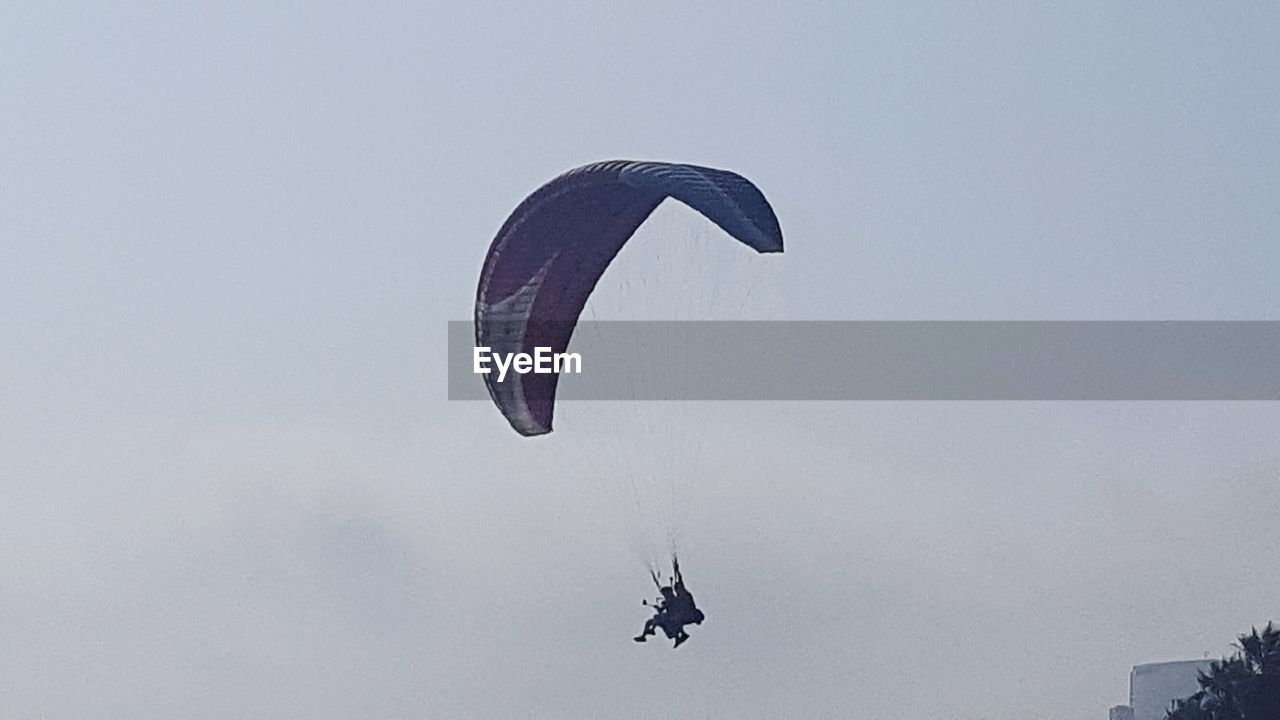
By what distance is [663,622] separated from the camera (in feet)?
109

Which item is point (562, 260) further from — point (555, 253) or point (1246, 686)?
point (1246, 686)

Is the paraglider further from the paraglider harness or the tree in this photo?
the tree

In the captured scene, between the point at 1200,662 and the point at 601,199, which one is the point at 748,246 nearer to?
the point at 601,199

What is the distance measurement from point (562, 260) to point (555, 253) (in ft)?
0.73

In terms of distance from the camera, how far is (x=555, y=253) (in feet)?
116

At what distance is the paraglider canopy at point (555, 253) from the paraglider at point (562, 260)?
13 mm

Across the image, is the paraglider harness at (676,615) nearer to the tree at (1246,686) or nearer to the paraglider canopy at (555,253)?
the paraglider canopy at (555,253)

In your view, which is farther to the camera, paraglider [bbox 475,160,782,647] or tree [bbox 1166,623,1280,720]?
tree [bbox 1166,623,1280,720]

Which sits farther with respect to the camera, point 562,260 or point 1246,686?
point 1246,686

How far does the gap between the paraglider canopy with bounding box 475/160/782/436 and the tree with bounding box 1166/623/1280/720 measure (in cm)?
2473

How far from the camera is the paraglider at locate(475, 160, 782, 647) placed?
33.4m

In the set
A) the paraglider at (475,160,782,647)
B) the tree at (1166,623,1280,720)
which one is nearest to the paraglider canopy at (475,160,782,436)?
the paraglider at (475,160,782,647)

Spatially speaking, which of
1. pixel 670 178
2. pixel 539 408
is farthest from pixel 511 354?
pixel 670 178

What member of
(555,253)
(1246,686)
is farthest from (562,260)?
(1246,686)
